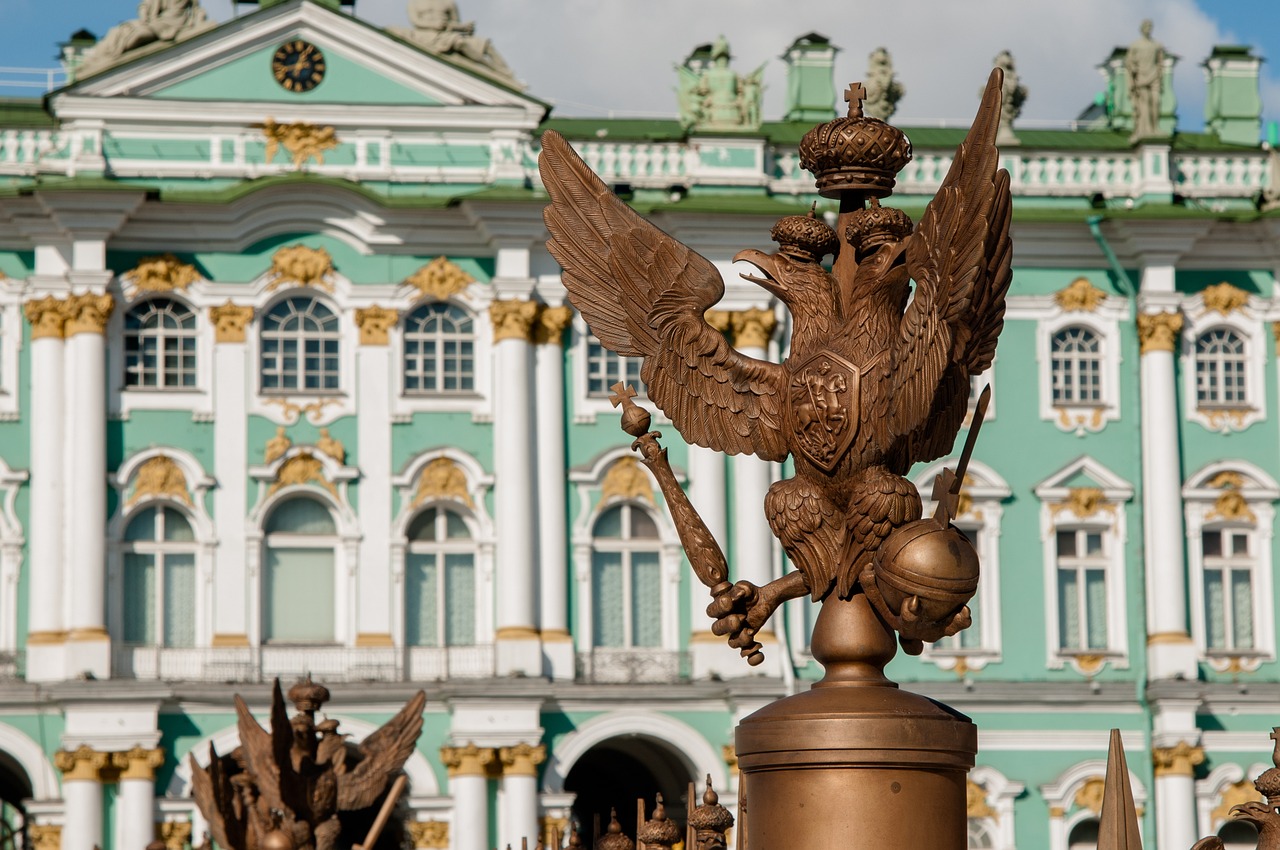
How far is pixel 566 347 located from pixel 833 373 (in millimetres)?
31855

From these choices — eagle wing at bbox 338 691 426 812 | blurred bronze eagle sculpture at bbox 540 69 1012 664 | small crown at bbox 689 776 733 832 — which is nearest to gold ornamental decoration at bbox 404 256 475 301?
eagle wing at bbox 338 691 426 812

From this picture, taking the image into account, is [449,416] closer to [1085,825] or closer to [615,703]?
[615,703]

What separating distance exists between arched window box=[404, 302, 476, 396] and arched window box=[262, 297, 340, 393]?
1.12 meters

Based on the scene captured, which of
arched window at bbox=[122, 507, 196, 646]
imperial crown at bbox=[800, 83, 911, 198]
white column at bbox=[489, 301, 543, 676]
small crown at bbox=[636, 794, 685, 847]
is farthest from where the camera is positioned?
white column at bbox=[489, 301, 543, 676]

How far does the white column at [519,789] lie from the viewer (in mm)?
37188

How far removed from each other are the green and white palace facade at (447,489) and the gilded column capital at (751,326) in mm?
62

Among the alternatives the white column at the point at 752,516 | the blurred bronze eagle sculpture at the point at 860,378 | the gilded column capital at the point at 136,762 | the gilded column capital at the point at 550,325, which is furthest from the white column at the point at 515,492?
the blurred bronze eagle sculpture at the point at 860,378

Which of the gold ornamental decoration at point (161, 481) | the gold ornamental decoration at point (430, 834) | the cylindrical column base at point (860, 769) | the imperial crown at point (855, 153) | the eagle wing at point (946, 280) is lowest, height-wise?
the gold ornamental decoration at point (430, 834)

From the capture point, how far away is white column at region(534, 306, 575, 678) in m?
38.3

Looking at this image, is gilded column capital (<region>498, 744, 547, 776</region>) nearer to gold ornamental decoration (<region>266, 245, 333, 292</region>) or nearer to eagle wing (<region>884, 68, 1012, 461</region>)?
gold ornamental decoration (<region>266, 245, 333, 292</region>)

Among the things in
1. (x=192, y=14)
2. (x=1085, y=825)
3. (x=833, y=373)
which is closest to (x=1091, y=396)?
(x=1085, y=825)

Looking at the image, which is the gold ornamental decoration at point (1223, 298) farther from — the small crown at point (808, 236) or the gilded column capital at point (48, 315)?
the small crown at point (808, 236)

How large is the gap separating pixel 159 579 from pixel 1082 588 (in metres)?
13.7

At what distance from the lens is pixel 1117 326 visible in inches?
1615
